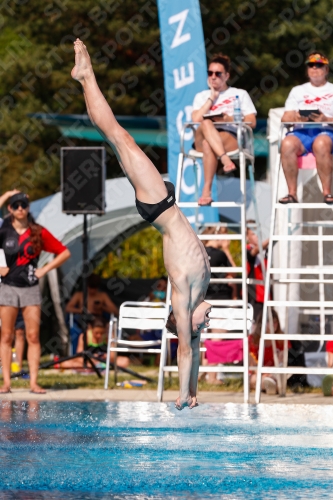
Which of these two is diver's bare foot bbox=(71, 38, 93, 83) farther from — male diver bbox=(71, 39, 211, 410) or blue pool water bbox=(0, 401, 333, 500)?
blue pool water bbox=(0, 401, 333, 500)

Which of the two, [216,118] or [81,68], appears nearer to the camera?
[81,68]

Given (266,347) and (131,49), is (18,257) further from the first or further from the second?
(131,49)

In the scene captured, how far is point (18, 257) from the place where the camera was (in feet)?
30.8

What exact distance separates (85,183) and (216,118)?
3.02 meters

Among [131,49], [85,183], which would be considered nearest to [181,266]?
[85,183]

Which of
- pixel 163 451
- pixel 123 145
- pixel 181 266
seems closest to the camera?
pixel 163 451

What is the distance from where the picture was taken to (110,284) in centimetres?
1645

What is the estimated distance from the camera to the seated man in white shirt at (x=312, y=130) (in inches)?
336

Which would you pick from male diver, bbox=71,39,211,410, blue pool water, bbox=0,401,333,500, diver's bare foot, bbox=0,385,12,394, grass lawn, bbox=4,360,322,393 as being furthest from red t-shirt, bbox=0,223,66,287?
male diver, bbox=71,39,211,410

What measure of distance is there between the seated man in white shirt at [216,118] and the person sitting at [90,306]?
590 centimetres

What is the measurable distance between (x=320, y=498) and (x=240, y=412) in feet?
11.2

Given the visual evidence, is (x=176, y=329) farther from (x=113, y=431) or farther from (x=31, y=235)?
(x=31, y=235)

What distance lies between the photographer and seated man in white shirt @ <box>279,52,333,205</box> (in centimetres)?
854

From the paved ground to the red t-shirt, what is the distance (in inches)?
45.2
